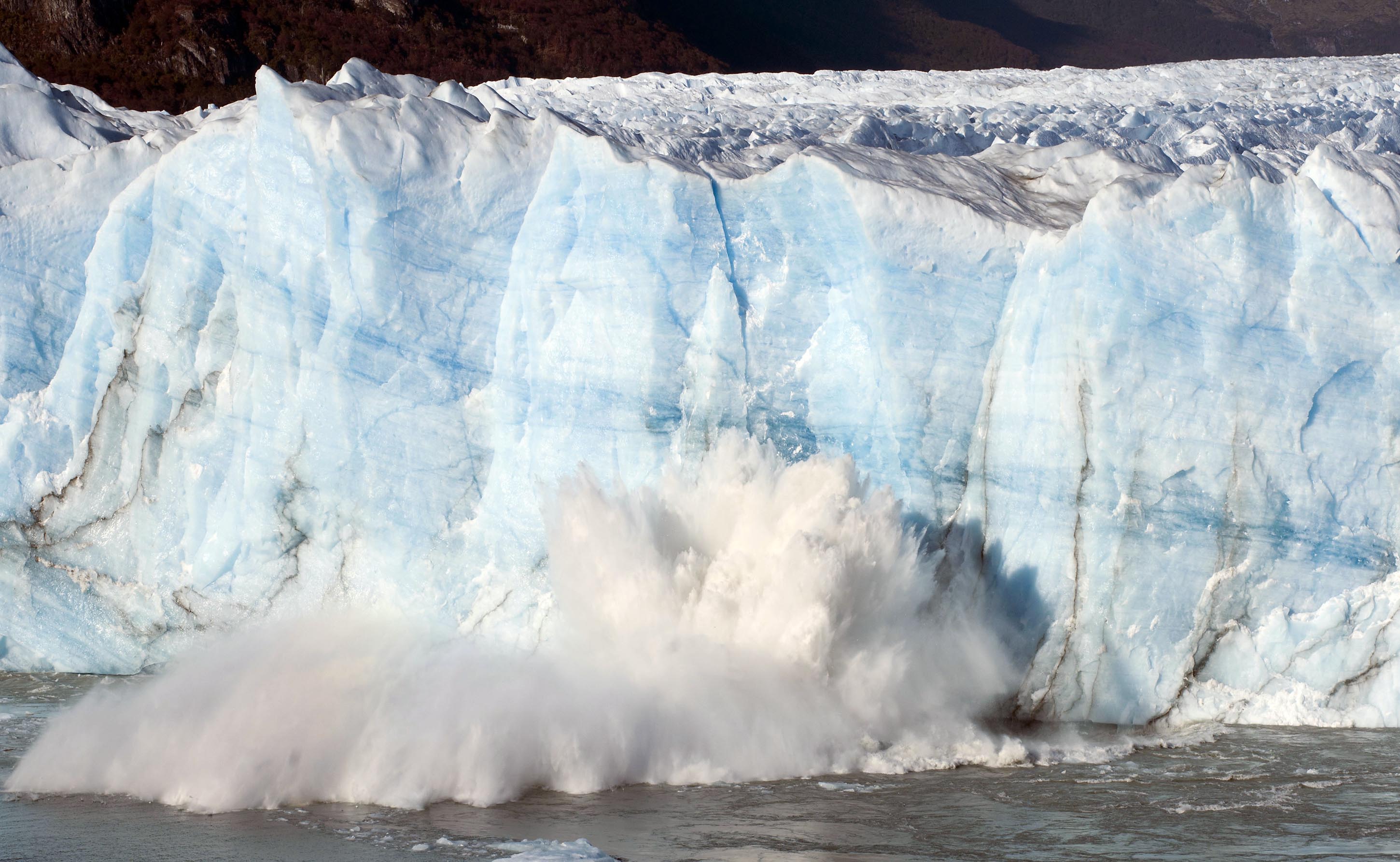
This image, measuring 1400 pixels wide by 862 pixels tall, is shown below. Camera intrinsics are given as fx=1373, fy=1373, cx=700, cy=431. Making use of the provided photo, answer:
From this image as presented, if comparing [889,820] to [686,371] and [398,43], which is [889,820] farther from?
[398,43]

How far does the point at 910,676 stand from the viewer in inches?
294

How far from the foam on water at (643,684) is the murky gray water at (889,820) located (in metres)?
0.24

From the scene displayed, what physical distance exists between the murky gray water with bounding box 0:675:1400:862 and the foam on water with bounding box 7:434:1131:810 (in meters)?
0.24

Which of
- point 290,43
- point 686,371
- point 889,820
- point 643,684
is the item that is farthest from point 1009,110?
point 290,43

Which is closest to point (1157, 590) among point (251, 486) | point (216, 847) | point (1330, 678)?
point (1330, 678)

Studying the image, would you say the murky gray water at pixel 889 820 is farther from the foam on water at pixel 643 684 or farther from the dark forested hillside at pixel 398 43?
the dark forested hillside at pixel 398 43

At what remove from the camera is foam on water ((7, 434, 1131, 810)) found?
264 inches

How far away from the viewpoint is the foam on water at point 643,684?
6.71 m

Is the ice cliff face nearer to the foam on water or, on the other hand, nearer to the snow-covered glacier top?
the foam on water

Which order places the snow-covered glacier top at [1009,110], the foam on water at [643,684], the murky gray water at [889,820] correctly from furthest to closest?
the snow-covered glacier top at [1009,110] < the foam on water at [643,684] < the murky gray water at [889,820]

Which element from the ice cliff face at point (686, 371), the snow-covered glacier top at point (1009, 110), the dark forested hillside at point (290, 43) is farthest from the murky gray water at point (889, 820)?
the dark forested hillside at point (290, 43)

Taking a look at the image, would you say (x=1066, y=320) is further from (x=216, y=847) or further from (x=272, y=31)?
(x=272, y=31)

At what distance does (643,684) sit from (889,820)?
1810mm

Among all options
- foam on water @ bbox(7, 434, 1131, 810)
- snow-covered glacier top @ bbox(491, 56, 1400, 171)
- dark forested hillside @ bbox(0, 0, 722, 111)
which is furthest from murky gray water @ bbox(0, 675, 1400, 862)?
dark forested hillside @ bbox(0, 0, 722, 111)
